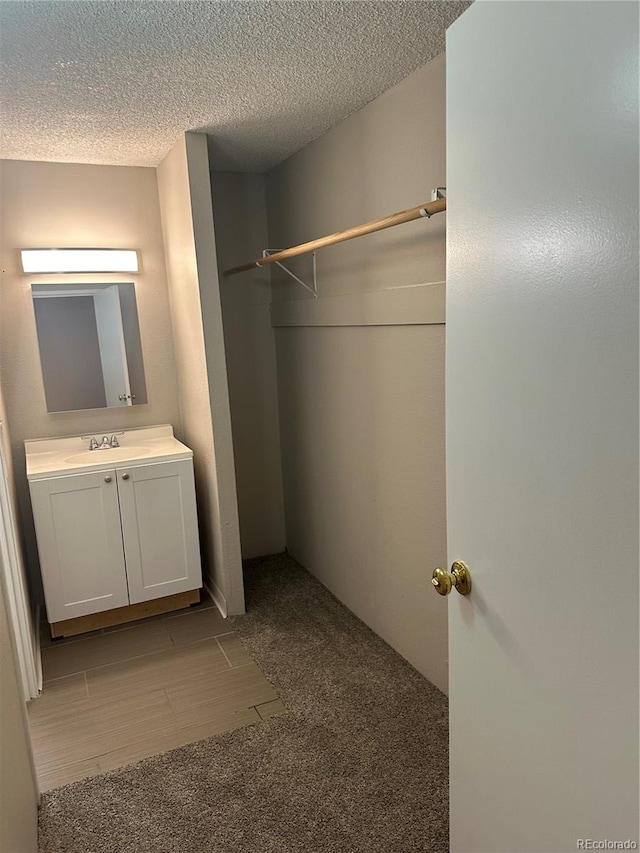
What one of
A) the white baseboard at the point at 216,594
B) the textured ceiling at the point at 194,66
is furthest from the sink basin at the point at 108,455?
the textured ceiling at the point at 194,66

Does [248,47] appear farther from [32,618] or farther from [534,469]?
[32,618]

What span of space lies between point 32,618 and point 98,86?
7.51 feet

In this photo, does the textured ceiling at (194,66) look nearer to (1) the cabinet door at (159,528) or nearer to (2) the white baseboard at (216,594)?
(1) the cabinet door at (159,528)

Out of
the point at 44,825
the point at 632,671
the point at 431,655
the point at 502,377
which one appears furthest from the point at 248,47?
the point at 44,825

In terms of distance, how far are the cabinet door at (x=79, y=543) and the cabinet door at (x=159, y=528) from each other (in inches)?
2.2

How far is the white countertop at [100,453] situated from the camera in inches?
111

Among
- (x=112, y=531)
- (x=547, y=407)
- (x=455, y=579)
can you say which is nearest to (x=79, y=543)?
(x=112, y=531)

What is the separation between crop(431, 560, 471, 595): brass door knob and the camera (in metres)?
1.23

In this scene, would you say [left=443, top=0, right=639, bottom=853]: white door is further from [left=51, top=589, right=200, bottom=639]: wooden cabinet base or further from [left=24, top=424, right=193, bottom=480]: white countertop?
[left=51, top=589, right=200, bottom=639]: wooden cabinet base

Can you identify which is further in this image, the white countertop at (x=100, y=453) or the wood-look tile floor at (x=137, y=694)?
the white countertop at (x=100, y=453)

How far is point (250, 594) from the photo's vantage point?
323cm

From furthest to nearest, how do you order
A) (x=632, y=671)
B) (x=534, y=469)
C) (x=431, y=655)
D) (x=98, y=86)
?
(x=431, y=655)
(x=98, y=86)
(x=534, y=469)
(x=632, y=671)

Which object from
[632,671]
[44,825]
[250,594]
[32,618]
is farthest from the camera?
[250,594]

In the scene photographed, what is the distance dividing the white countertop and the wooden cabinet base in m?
0.72
